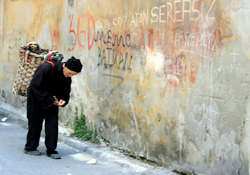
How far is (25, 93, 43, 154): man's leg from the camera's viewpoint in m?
5.47

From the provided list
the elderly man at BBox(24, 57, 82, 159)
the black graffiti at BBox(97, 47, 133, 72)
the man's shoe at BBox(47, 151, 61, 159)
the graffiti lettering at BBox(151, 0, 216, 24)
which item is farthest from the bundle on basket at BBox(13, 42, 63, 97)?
the graffiti lettering at BBox(151, 0, 216, 24)

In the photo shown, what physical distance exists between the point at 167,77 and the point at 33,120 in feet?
7.11

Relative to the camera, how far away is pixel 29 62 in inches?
220

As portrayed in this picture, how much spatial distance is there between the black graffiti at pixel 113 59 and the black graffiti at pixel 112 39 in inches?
5.3

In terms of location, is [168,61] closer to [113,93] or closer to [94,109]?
[113,93]

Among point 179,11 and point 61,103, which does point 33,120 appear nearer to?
point 61,103

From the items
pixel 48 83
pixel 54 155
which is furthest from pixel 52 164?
pixel 48 83

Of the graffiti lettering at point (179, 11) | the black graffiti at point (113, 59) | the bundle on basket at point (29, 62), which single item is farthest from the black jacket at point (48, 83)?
the graffiti lettering at point (179, 11)

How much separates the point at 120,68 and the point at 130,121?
0.90 m

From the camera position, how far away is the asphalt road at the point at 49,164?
4941 millimetres

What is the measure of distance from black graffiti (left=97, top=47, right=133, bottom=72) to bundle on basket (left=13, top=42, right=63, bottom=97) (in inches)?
36.2

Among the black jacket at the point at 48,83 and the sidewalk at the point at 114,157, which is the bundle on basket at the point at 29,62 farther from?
the sidewalk at the point at 114,157

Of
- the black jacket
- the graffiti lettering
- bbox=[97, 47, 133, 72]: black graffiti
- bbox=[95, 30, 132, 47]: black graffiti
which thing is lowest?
the black jacket

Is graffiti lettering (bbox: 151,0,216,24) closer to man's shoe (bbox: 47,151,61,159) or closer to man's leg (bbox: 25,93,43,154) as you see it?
man's leg (bbox: 25,93,43,154)
